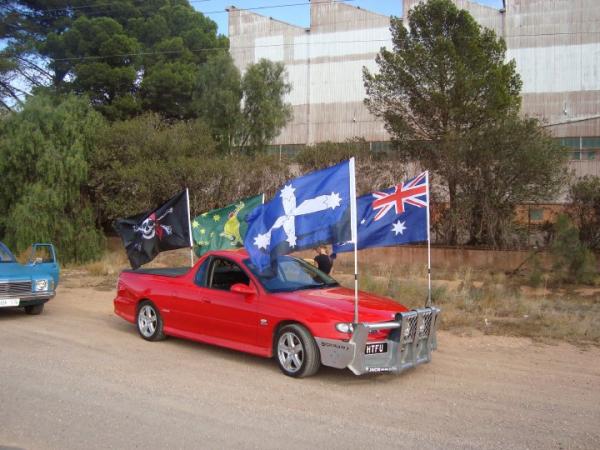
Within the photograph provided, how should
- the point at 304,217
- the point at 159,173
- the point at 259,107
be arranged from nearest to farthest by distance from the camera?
the point at 304,217 < the point at 159,173 < the point at 259,107

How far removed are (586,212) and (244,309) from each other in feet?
47.2

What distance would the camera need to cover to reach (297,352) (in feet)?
24.4

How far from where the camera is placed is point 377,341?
23.4 ft

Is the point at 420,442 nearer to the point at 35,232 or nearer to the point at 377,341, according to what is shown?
the point at 377,341

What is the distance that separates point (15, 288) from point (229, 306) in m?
4.98

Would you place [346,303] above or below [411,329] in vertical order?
above

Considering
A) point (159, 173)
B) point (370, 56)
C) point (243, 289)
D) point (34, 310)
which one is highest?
point (370, 56)

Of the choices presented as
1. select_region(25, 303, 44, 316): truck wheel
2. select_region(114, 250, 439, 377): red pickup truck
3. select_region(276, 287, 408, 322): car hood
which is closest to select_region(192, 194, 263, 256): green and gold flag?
select_region(114, 250, 439, 377): red pickup truck

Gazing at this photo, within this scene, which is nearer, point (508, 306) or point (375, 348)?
point (375, 348)

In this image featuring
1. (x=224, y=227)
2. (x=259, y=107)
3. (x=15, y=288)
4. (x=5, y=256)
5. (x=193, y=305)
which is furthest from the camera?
(x=259, y=107)

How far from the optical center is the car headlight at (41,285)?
11383 mm

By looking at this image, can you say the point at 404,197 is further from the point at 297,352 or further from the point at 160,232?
the point at 160,232

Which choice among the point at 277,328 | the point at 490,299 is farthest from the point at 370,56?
the point at 277,328

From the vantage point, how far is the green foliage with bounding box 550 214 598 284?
643 inches
